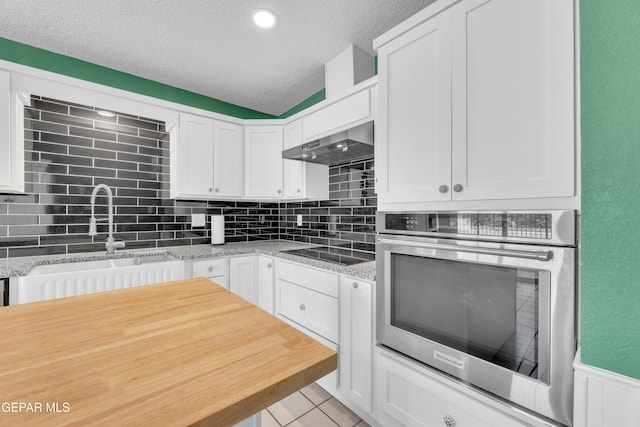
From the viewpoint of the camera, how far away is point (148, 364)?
21.0 inches

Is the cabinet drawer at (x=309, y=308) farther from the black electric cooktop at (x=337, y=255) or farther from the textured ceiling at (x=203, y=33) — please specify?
the textured ceiling at (x=203, y=33)

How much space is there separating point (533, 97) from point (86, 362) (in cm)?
147

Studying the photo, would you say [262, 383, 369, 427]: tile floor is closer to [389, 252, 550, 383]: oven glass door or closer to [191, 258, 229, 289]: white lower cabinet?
[389, 252, 550, 383]: oven glass door

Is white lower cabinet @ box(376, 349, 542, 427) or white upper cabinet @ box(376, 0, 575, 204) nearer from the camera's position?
white upper cabinet @ box(376, 0, 575, 204)

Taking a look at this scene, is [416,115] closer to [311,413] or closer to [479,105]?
[479,105]

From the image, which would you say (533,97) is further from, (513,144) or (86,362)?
(86,362)

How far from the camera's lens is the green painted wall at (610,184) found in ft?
2.62

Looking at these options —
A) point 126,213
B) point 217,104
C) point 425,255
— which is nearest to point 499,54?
point 425,255

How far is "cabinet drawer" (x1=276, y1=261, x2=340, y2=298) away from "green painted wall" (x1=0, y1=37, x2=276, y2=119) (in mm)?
1881

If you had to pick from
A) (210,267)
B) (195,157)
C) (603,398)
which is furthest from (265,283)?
(603,398)

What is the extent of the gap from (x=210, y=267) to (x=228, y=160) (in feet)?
3.47

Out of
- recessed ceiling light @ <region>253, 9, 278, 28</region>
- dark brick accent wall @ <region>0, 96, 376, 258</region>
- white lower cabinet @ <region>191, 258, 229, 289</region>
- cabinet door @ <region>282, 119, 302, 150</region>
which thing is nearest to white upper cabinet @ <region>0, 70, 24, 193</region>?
dark brick accent wall @ <region>0, 96, 376, 258</region>

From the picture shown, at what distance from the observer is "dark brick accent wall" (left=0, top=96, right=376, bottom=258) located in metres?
2.08

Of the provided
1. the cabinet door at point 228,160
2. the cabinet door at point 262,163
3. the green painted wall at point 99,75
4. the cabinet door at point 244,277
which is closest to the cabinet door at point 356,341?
the cabinet door at point 244,277
